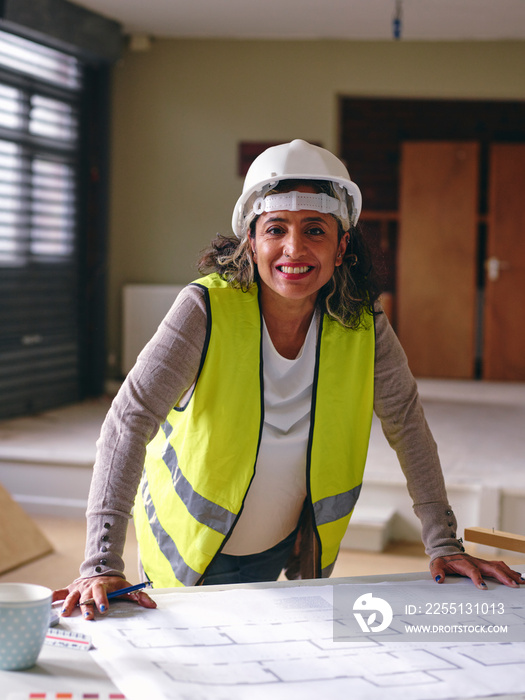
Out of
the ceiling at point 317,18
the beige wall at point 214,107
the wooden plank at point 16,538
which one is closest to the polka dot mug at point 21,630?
the wooden plank at point 16,538

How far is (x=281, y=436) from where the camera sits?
160 centimetres

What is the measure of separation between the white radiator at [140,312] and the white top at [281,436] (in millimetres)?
4567

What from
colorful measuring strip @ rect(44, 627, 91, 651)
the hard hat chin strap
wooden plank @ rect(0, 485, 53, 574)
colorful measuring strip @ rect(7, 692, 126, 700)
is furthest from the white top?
wooden plank @ rect(0, 485, 53, 574)

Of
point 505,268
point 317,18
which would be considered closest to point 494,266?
point 505,268

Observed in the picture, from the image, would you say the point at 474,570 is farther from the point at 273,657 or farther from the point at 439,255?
the point at 439,255

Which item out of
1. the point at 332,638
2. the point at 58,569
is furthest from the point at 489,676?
the point at 58,569

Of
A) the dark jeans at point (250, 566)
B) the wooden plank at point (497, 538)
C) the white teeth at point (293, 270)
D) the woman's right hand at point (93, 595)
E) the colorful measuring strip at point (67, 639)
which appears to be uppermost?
the white teeth at point (293, 270)

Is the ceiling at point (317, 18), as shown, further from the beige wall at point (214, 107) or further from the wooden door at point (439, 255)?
the wooden door at point (439, 255)

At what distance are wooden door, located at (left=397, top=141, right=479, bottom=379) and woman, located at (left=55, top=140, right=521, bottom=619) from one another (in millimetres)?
5714

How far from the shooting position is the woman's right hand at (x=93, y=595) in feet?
3.91

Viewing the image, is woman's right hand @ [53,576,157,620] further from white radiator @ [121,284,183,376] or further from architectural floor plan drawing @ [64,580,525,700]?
white radiator @ [121,284,183,376]

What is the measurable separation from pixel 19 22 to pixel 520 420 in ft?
12.6

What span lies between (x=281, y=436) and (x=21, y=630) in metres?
0.70

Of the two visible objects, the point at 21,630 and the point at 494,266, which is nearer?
the point at 21,630
